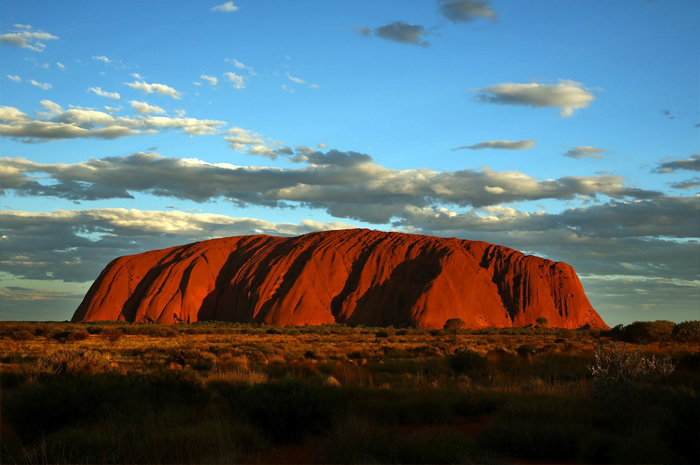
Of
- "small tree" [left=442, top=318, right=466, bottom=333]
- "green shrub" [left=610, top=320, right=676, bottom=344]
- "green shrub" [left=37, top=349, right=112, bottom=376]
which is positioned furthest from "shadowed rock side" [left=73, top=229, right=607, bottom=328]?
"green shrub" [left=37, top=349, right=112, bottom=376]

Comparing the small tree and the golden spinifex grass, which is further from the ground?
the golden spinifex grass

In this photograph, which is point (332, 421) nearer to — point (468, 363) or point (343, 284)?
point (468, 363)

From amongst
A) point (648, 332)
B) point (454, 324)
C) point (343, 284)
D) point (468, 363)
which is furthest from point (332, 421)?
point (343, 284)

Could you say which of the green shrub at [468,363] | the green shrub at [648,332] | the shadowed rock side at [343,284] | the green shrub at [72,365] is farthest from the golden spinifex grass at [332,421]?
the shadowed rock side at [343,284]

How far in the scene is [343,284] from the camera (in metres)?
72.6

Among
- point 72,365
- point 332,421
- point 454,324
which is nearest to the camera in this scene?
point 332,421

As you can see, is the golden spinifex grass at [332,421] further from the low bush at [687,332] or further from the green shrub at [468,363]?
the low bush at [687,332]

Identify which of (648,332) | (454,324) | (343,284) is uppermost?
(343,284)

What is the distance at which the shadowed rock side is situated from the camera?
6719cm

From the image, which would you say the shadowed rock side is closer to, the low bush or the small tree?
the small tree

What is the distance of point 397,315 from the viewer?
66.3m

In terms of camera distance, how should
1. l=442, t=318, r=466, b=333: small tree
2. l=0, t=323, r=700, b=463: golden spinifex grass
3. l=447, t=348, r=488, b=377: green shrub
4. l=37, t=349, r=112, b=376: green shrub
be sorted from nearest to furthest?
l=0, t=323, r=700, b=463: golden spinifex grass, l=37, t=349, r=112, b=376: green shrub, l=447, t=348, r=488, b=377: green shrub, l=442, t=318, r=466, b=333: small tree

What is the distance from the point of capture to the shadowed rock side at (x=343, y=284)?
67188 millimetres

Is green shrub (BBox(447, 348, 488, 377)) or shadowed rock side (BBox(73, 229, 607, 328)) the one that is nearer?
green shrub (BBox(447, 348, 488, 377))
